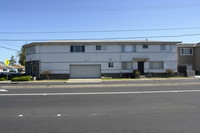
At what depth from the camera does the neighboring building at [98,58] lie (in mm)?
30359

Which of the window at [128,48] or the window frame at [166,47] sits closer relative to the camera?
the window at [128,48]

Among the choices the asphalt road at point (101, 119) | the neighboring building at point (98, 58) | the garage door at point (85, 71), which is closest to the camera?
the asphalt road at point (101, 119)

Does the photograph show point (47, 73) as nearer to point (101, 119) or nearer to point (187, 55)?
point (101, 119)

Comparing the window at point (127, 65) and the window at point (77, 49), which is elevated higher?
the window at point (77, 49)

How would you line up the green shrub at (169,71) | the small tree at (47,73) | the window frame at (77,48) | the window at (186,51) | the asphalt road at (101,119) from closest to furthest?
the asphalt road at (101,119), the small tree at (47,73), the window frame at (77,48), the green shrub at (169,71), the window at (186,51)

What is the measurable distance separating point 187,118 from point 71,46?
26.2 meters

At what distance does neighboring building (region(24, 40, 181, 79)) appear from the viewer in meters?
30.4

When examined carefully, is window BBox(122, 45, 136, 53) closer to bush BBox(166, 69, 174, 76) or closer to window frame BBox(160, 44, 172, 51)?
window frame BBox(160, 44, 172, 51)

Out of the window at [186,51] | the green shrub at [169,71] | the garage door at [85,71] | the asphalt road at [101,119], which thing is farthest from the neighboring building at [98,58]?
the asphalt road at [101,119]

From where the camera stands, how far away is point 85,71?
102 feet

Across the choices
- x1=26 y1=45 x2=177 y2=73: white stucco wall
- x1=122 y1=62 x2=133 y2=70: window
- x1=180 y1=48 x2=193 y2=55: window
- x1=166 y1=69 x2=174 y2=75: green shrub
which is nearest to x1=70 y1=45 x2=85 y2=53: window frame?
x1=26 y1=45 x2=177 y2=73: white stucco wall

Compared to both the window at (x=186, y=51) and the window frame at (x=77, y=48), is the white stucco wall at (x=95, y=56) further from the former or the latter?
the window at (x=186, y=51)

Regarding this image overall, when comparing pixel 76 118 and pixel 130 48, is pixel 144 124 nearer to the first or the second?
pixel 76 118

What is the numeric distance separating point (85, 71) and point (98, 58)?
10.2 ft
